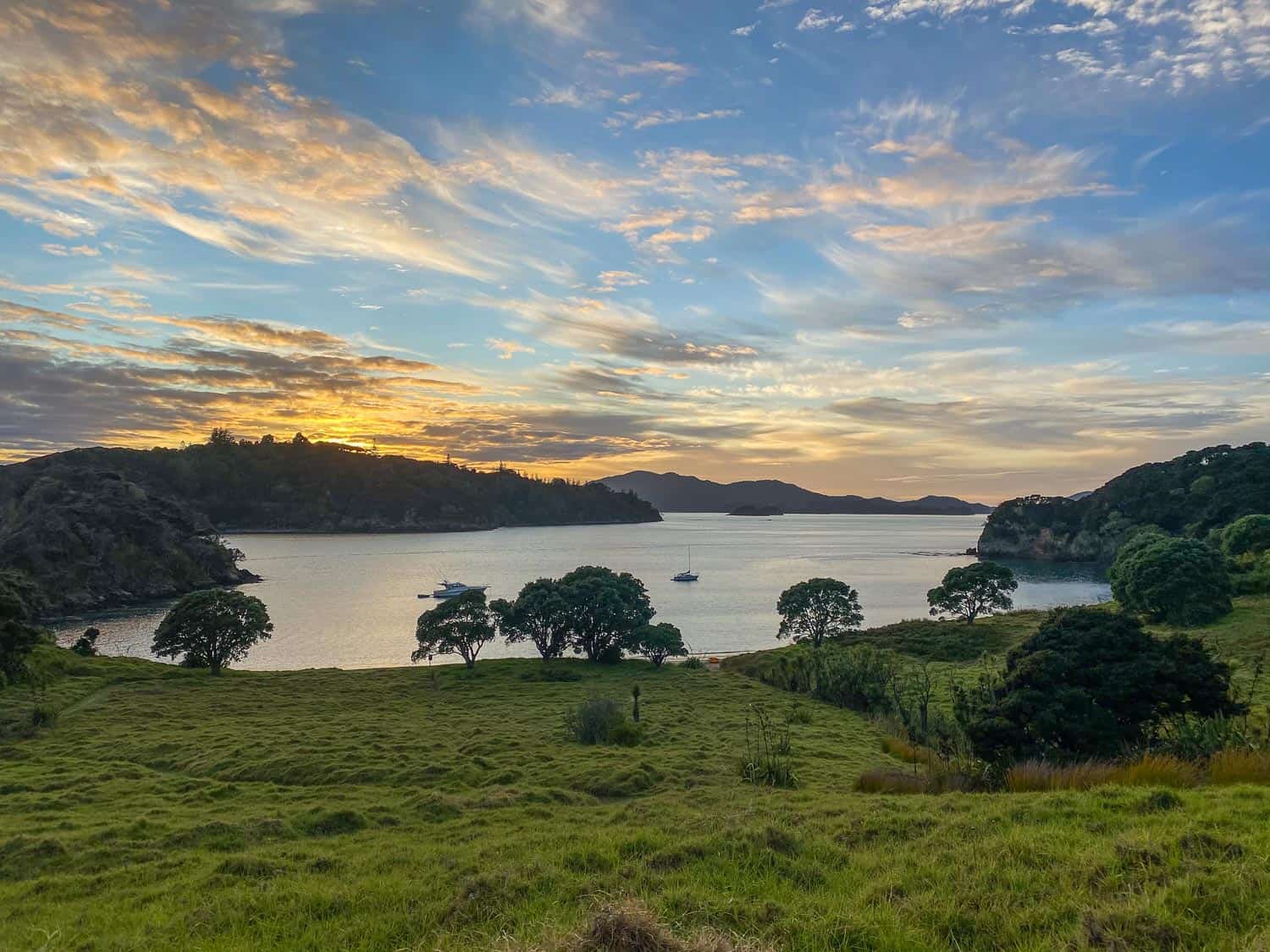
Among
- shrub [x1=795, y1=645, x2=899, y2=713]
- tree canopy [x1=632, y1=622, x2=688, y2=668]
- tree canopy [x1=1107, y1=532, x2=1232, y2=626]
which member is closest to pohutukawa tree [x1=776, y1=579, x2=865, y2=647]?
tree canopy [x1=632, y1=622, x2=688, y2=668]

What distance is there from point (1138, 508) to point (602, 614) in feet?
432

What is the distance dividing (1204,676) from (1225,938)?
44.0ft

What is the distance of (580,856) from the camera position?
8.91 meters

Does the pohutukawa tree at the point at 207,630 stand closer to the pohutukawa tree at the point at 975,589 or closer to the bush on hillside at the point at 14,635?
the bush on hillside at the point at 14,635

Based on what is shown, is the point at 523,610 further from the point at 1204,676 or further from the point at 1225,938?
the point at 1225,938

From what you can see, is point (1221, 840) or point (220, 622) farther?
point (220, 622)

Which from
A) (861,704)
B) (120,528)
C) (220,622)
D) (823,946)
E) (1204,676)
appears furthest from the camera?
(120,528)

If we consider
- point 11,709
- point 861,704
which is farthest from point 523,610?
point 11,709

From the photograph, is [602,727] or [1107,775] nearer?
[1107,775]

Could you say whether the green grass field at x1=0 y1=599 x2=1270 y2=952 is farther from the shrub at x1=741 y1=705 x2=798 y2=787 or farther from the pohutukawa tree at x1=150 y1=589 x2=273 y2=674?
the pohutukawa tree at x1=150 y1=589 x2=273 y2=674

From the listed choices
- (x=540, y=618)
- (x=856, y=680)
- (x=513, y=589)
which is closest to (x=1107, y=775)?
(x=856, y=680)

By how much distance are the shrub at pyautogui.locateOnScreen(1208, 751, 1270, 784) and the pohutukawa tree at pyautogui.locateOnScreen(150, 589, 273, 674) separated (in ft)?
186

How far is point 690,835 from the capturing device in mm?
9656

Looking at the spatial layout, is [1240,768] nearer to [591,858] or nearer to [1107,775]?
[1107,775]
